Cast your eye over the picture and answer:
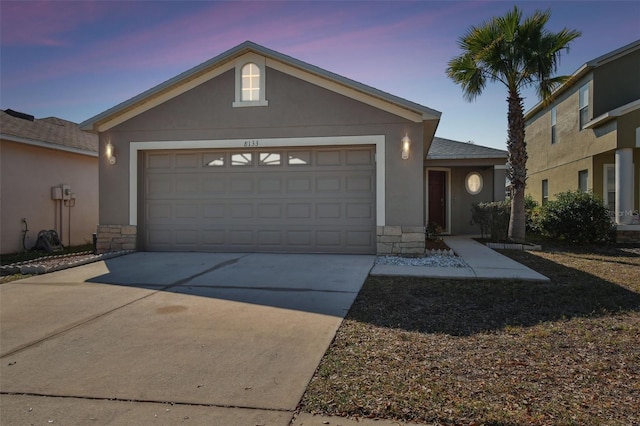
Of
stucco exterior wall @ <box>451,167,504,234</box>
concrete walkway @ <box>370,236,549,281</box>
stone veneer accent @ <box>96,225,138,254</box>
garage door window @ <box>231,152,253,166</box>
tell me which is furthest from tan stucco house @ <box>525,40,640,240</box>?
stone veneer accent @ <box>96,225,138,254</box>

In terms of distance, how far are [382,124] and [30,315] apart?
726 centimetres

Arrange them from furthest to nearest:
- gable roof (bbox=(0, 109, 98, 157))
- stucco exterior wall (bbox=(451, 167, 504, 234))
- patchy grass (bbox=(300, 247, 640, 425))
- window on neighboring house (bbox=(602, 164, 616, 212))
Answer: stucco exterior wall (bbox=(451, 167, 504, 234)), window on neighboring house (bbox=(602, 164, 616, 212)), gable roof (bbox=(0, 109, 98, 157)), patchy grass (bbox=(300, 247, 640, 425))

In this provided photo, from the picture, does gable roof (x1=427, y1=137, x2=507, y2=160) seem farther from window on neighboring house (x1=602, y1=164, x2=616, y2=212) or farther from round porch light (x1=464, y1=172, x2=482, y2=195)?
window on neighboring house (x1=602, y1=164, x2=616, y2=212)

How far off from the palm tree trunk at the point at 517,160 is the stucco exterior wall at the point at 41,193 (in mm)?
13312

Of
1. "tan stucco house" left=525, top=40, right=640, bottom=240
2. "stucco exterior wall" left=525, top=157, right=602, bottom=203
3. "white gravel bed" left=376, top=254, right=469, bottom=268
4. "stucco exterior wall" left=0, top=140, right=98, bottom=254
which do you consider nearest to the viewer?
"white gravel bed" left=376, top=254, right=469, bottom=268

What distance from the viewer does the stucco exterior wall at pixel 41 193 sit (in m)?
11.3

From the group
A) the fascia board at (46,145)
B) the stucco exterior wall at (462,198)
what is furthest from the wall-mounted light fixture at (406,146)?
the fascia board at (46,145)

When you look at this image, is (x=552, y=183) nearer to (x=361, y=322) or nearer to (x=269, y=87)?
(x=269, y=87)

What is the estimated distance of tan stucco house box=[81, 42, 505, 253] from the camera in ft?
30.7

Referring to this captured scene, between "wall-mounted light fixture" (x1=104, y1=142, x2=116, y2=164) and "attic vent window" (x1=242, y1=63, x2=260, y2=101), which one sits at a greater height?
"attic vent window" (x1=242, y1=63, x2=260, y2=101)

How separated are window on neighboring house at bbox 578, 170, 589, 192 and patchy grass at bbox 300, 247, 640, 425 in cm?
984

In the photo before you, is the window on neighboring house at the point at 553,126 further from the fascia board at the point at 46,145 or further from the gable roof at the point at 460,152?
the fascia board at the point at 46,145

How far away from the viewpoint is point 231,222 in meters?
10.2

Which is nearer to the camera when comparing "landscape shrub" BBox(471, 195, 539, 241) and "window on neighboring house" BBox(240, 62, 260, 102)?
"window on neighboring house" BBox(240, 62, 260, 102)
